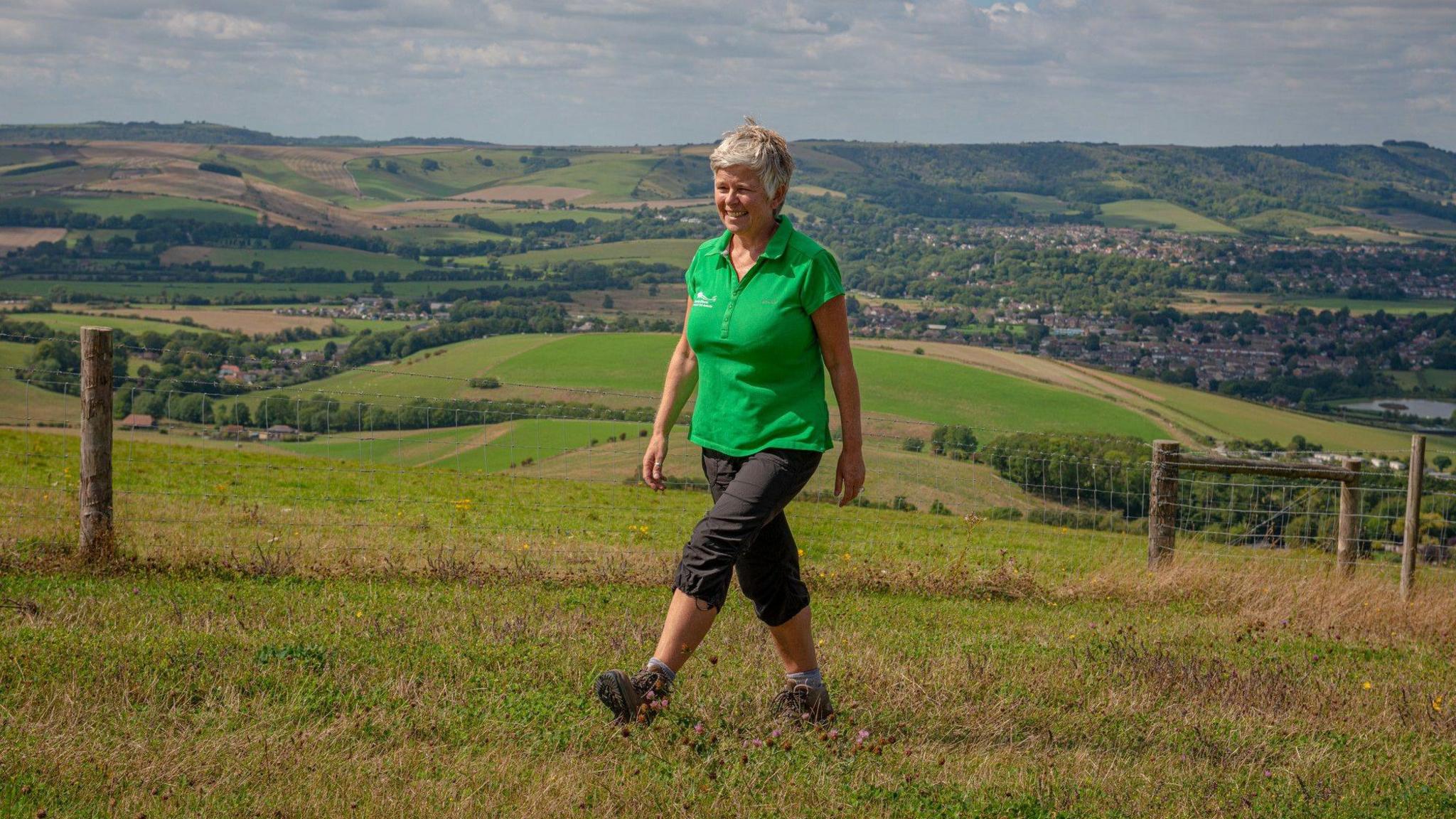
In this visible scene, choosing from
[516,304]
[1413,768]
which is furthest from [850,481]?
[516,304]

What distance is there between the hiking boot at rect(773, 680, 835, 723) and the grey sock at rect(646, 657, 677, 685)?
504 millimetres

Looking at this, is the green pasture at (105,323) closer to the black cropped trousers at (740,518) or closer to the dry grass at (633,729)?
the dry grass at (633,729)

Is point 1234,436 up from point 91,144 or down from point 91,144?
down

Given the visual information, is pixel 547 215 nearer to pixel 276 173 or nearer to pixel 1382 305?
pixel 276 173

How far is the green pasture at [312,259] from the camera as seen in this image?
303ft

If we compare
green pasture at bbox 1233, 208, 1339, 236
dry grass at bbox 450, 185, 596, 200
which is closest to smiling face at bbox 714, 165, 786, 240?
dry grass at bbox 450, 185, 596, 200

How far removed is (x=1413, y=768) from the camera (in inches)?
200

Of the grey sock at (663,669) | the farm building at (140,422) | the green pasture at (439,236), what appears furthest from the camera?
the green pasture at (439,236)

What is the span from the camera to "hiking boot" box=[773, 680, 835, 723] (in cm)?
505

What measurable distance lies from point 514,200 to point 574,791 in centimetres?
13759

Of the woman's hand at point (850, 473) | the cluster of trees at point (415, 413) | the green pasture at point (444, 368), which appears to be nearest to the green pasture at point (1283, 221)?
the green pasture at point (444, 368)

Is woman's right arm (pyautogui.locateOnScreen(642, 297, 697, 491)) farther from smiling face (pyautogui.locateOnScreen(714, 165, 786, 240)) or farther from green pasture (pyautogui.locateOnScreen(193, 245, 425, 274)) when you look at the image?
green pasture (pyautogui.locateOnScreen(193, 245, 425, 274))

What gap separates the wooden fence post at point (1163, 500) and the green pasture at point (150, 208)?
336ft

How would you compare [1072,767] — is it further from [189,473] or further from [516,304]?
[516,304]
